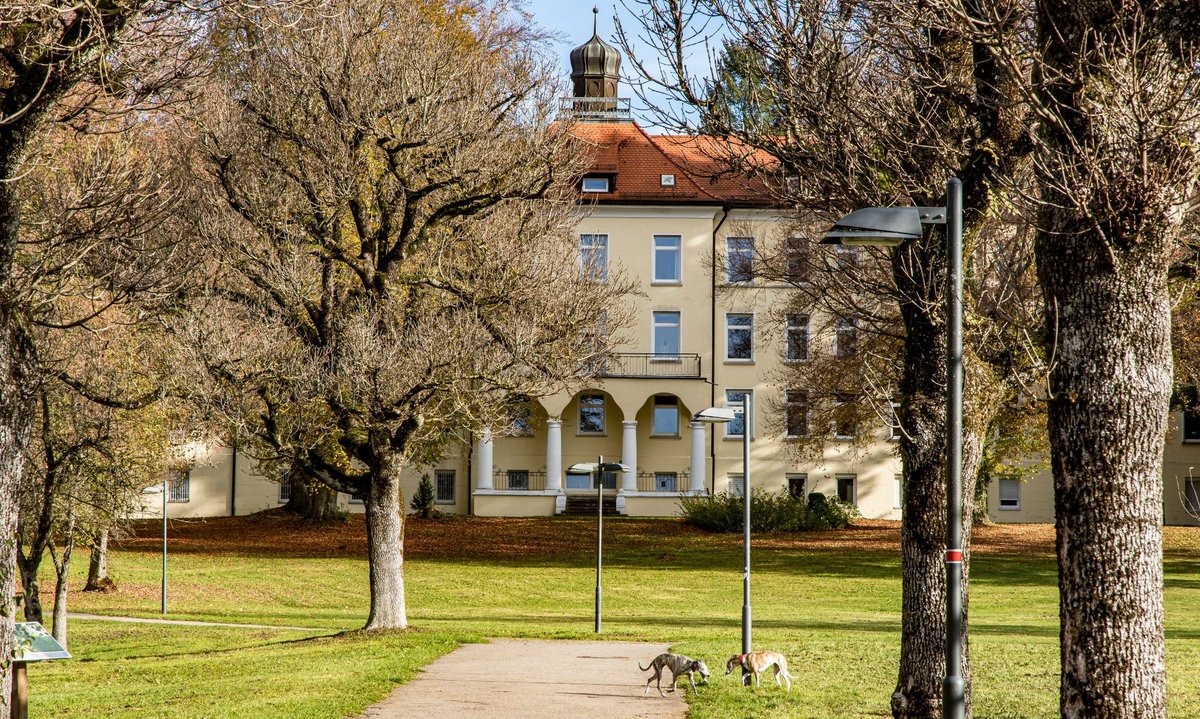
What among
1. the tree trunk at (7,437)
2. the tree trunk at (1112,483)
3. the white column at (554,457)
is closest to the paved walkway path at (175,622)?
the tree trunk at (7,437)

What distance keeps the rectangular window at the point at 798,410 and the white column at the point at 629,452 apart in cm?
572

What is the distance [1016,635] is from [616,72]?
120 ft

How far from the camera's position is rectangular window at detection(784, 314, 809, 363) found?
132 ft

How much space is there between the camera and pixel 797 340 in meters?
40.4

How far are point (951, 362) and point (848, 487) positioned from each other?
4054 centimetres

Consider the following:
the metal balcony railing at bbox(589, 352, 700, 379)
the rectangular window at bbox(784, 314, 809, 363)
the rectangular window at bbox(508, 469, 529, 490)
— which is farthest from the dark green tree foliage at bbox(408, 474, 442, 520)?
the rectangular window at bbox(784, 314, 809, 363)

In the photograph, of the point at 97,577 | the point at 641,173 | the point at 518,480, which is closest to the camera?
the point at 97,577

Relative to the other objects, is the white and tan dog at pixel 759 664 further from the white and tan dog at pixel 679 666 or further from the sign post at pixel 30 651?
the sign post at pixel 30 651

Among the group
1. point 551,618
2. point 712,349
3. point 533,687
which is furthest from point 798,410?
point 533,687

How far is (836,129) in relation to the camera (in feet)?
35.8

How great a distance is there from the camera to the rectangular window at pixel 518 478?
47.2 m

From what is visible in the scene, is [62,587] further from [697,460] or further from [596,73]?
[596,73]

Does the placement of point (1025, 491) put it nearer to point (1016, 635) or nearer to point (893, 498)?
point (893, 498)

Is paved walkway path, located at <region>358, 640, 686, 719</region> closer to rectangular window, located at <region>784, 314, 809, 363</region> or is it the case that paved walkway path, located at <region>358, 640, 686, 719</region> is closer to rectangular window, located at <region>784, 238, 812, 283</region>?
rectangular window, located at <region>784, 238, 812, 283</region>
